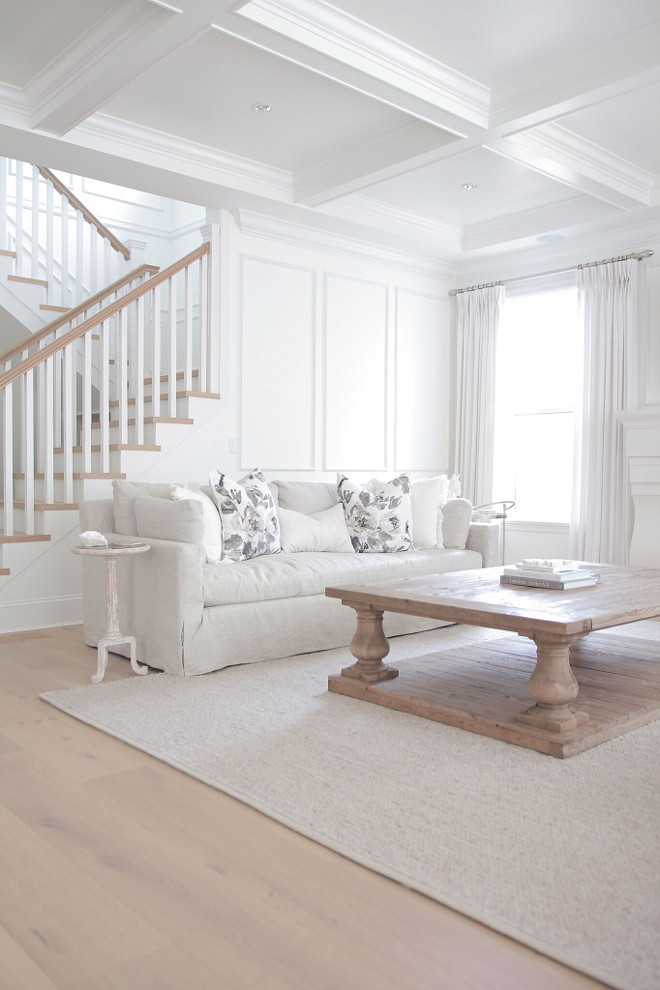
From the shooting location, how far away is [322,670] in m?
3.65

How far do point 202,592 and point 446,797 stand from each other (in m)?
1.64

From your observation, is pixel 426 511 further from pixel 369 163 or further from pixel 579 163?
pixel 579 163

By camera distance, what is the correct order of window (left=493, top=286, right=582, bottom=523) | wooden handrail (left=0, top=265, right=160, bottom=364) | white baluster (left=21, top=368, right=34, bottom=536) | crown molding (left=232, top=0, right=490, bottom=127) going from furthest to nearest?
window (left=493, top=286, right=582, bottom=523) < wooden handrail (left=0, top=265, right=160, bottom=364) < white baluster (left=21, top=368, right=34, bottom=536) < crown molding (left=232, top=0, right=490, bottom=127)

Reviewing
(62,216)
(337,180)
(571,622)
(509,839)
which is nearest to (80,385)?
(62,216)

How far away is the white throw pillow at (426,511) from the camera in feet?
16.3

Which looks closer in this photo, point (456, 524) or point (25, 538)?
point (25, 538)

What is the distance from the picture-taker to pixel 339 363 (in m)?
6.16

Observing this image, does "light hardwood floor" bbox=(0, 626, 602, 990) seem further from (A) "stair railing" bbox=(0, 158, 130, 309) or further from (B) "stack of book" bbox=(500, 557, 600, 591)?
(A) "stair railing" bbox=(0, 158, 130, 309)

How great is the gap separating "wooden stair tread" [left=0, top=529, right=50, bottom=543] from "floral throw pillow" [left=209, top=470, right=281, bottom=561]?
111cm

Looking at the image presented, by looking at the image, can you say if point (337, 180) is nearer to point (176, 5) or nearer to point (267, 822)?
point (176, 5)

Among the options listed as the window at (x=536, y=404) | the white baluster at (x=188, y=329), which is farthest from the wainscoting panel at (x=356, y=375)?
the white baluster at (x=188, y=329)

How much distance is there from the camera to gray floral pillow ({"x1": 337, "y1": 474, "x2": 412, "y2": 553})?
4.74 m

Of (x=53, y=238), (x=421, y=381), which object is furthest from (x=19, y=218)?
(x=421, y=381)

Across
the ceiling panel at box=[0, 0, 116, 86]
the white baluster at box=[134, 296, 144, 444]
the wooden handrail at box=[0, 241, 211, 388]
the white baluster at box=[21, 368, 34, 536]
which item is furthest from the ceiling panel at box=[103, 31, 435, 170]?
the white baluster at box=[21, 368, 34, 536]
